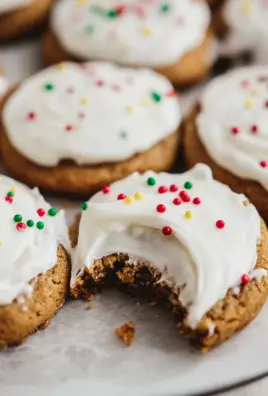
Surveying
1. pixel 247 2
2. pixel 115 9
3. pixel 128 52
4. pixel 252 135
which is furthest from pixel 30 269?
pixel 247 2

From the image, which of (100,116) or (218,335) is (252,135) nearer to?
(100,116)

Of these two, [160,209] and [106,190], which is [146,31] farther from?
[160,209]

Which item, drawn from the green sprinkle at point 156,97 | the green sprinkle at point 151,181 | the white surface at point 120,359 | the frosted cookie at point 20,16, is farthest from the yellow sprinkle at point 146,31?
the white surface at point 120,359

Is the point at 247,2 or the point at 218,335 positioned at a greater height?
A: the point at 247,2

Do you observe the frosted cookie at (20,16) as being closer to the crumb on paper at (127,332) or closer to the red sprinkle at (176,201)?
the red sprinkle at (176,201)

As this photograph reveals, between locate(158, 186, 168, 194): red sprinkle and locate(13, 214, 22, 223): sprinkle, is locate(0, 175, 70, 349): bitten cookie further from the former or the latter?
locate(158, 186, 168, 194): red sprinkle

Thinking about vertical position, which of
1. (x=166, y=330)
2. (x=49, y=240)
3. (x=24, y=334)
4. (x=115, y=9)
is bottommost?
(x=166, y=330)

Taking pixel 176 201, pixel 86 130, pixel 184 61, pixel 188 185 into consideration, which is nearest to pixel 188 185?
pixel 188 185
